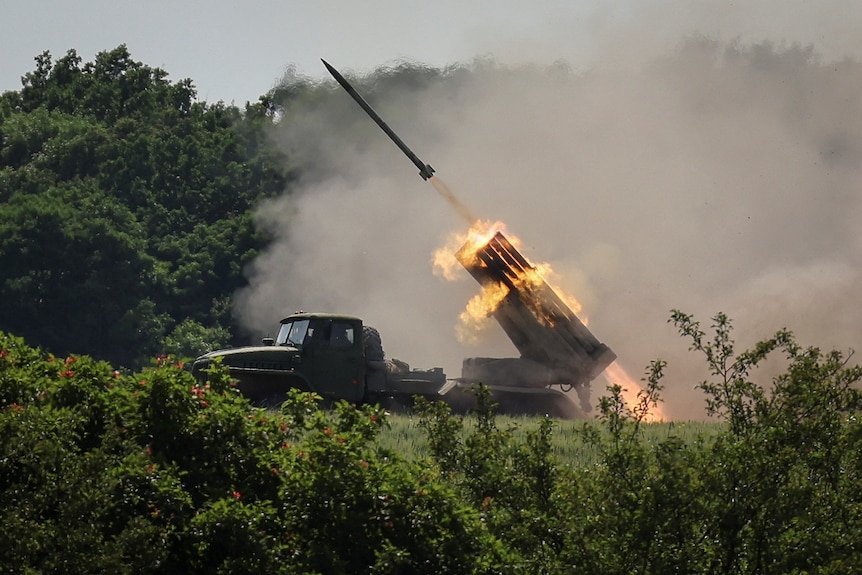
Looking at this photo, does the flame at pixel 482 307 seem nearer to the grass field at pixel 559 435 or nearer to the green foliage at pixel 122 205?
the grass field at pixel 559 435

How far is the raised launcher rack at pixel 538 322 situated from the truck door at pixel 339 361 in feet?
9.34

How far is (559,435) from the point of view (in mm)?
24562

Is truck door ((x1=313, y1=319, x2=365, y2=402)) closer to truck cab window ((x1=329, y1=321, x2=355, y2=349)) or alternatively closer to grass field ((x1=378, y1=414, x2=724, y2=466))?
truck cab window ((x1=329, y1=321, x2=355, y2=349))

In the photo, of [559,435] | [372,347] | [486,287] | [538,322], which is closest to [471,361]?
[486,287]

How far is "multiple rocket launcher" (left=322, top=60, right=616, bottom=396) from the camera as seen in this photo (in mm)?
27078

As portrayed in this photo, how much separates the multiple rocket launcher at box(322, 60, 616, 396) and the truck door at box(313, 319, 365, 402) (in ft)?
9.23

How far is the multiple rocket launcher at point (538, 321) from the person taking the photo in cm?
2708

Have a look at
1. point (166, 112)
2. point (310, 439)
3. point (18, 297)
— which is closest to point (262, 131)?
point (166, 112)

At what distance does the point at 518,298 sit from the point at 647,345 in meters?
11.5

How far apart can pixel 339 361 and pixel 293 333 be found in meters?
1.08

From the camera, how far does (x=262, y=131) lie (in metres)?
64.1

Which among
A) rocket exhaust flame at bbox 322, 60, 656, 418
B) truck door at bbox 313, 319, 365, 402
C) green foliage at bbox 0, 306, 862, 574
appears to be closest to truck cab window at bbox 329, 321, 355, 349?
truck door at bbox 313, 319, 365, 402

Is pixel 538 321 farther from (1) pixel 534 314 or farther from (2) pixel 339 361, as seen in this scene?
(2) pixel 339 361

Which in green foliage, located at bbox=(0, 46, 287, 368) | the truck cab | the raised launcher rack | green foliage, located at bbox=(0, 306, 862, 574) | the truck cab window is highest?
green foliage, located at bbox=(0, 46, 287, 368)
